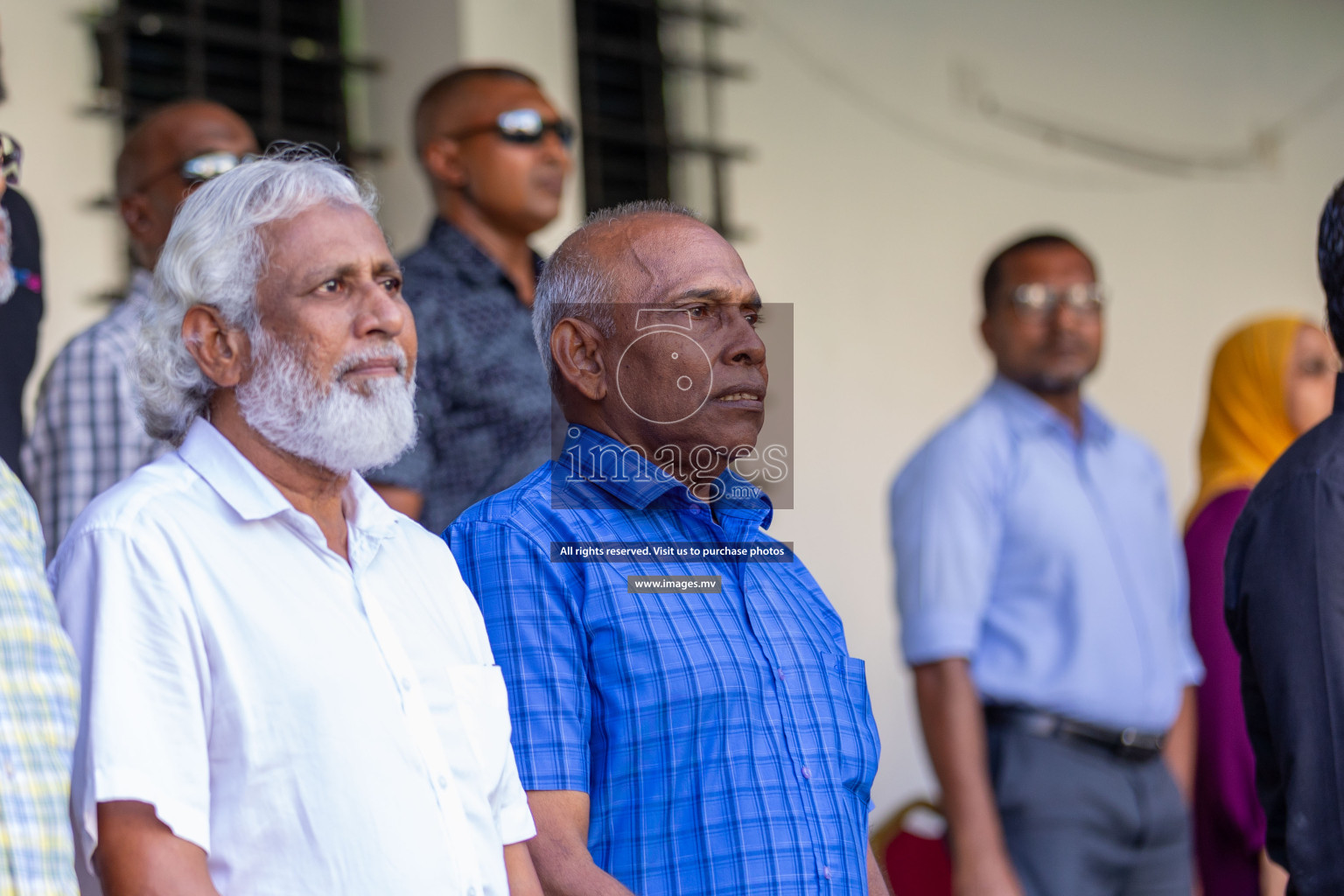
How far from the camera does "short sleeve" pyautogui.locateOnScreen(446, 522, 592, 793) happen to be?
7.42 ft

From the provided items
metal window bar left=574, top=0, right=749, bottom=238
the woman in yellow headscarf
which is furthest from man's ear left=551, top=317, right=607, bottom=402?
metal window bar left=574, top=0, right=749, bottom=238

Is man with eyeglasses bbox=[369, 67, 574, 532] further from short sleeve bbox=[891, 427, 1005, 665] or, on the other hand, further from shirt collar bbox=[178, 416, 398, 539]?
short sleeve bbox=[891, 427, 1005, 665]

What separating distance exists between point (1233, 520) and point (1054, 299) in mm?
767

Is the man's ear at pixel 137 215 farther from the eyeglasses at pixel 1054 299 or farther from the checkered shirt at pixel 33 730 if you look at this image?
the eyeglasses at pixel 1054 299

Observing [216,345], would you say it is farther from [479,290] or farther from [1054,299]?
[1054,299]

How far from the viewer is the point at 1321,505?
2.48m

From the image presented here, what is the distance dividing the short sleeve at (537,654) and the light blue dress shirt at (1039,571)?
72.1 inches

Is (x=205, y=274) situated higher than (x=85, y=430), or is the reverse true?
(x=205, y=274)

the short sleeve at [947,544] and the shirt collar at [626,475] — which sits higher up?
the shirt collar at [626,475]

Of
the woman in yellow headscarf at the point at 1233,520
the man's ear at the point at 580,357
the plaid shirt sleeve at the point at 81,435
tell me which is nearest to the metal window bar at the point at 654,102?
the woman in yellow headscarf at the point at 1233,520

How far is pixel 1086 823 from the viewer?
3818mm

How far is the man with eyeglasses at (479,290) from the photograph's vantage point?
3.36 meters

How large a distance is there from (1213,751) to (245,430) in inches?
119

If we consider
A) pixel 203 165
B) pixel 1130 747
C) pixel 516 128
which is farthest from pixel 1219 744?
pixel 203 165
